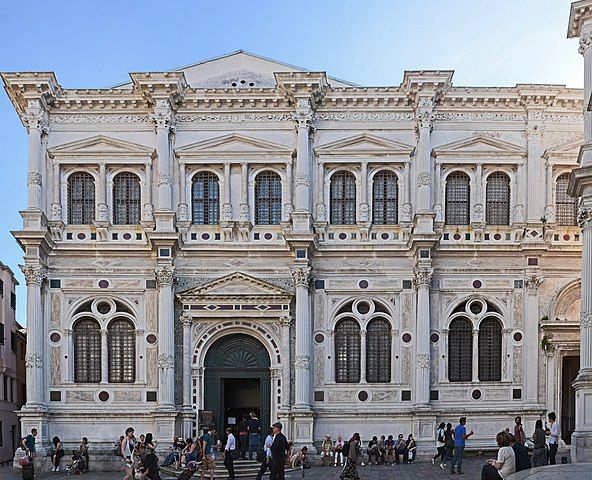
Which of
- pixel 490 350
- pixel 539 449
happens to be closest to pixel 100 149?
pixel 490 350

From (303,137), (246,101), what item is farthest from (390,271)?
(246,101)

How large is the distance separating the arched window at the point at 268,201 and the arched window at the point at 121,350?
6817 mm

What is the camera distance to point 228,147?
118 ft

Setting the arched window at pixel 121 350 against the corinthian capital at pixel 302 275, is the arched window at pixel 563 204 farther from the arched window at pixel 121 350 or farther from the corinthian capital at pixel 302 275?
the arched window at pixel 121 350

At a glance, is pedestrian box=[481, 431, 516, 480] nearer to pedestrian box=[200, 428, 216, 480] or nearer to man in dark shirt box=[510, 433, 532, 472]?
man in dark shirt box=[510, 433, 532, 472]

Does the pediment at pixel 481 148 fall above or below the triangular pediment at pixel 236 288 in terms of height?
above

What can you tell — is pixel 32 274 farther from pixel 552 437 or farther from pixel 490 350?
pixel 552 437

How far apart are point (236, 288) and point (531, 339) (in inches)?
466

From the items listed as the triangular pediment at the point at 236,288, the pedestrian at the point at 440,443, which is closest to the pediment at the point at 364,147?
the triangular pediment at the point at 236,288

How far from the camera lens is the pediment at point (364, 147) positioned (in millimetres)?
35719

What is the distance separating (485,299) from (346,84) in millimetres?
10956

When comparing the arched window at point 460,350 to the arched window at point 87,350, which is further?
the arched window at point 87,350

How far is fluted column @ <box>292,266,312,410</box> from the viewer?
34.3m

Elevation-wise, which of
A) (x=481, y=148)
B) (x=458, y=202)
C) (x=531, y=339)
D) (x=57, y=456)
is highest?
(x=481, y=148)
